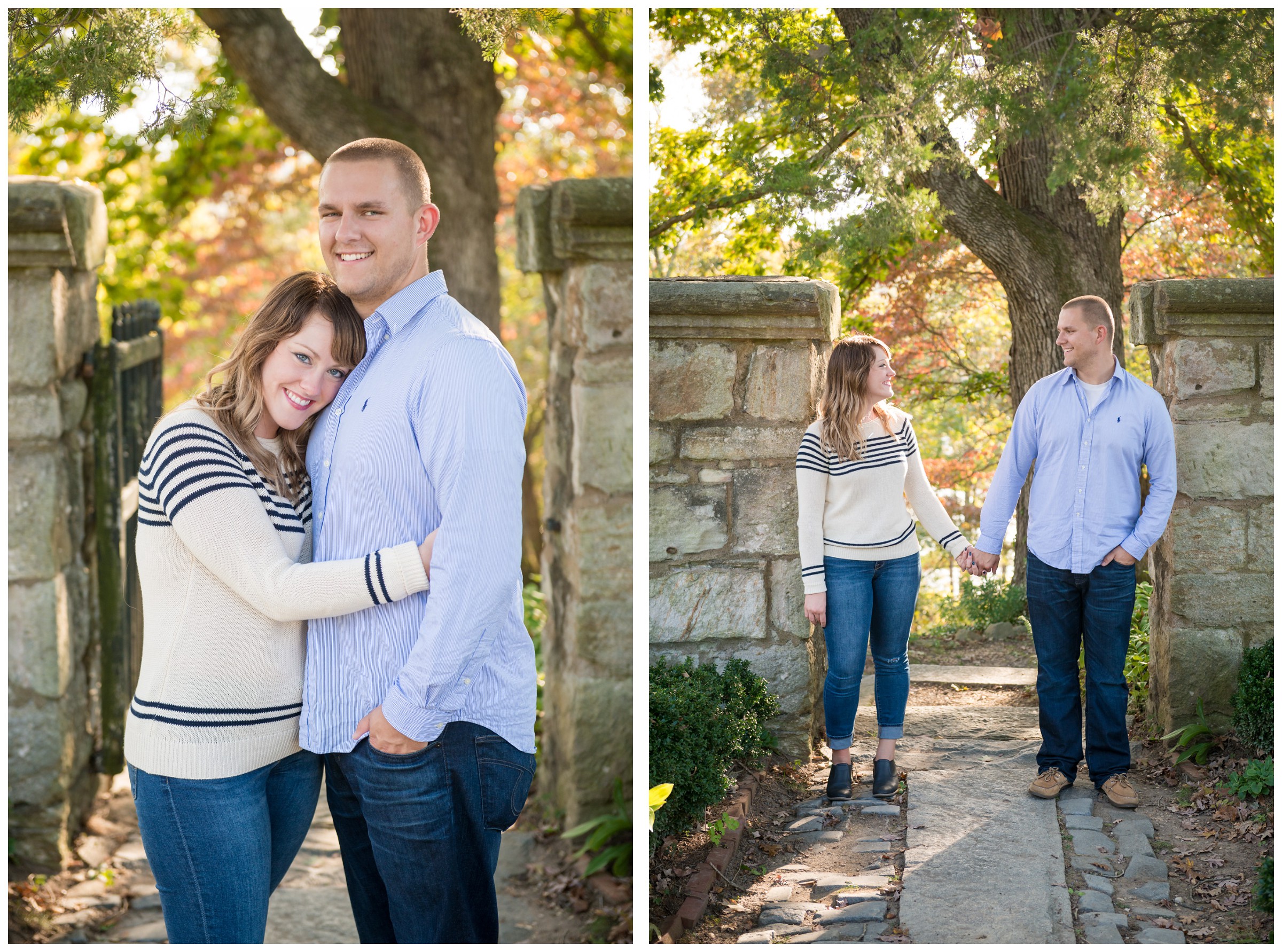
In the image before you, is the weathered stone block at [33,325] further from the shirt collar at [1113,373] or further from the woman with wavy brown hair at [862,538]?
the shirt collar at [1113,373]

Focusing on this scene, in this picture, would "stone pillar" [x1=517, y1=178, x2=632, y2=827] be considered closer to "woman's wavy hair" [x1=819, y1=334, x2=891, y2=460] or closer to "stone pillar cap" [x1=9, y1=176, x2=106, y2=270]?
"woman's wavy hair" [x1=819, y1=334, x2=891, y2=460]

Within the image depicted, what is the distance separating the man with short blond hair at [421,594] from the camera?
1.87m

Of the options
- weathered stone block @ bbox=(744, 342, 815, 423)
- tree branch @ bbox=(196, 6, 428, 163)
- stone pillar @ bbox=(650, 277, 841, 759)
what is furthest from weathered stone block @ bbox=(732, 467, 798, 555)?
tree branch @ bbox=(196, 6, 428, 163)

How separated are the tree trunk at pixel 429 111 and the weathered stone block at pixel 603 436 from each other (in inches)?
65.4

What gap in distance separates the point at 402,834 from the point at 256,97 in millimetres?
3574

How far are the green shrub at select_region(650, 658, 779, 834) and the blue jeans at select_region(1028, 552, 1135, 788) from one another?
2.58ft

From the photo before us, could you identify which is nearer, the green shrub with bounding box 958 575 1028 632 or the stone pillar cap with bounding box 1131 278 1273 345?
the stone pillar cap with bounding box 1131 278 1273 345

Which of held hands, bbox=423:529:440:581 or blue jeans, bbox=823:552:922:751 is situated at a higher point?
held hands, bbox=423:529:440:581

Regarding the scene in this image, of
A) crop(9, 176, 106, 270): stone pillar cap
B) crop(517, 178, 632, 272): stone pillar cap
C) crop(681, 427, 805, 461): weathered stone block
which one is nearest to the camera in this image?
crop(681, 427, 805, 461): weathered stone block

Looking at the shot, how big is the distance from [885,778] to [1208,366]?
1258mm

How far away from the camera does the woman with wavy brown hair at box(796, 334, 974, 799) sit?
2.57 metres

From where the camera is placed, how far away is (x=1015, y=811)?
7.73 ft

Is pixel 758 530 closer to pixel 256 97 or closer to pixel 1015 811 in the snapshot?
pixel 1015 811

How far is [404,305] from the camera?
2084 millimetres
